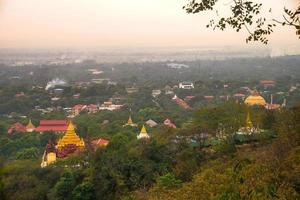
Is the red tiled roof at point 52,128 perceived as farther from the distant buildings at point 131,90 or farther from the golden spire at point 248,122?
the distant buildings at point 131,90

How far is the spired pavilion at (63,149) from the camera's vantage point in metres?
15.3

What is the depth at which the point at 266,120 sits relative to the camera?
14.7 meters

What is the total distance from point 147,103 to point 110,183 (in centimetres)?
2254

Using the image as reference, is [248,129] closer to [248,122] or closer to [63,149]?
[248,122]

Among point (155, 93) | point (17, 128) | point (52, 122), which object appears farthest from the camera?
point (155, 93)

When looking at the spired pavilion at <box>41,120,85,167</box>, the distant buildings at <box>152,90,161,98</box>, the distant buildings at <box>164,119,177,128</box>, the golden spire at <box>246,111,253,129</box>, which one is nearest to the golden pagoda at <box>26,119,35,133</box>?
the distant buildings at <box>164,119,177,128</box>

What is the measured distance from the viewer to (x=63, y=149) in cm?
1619

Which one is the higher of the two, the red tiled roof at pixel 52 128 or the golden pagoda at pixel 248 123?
the golden pagoda at pixel 248 123

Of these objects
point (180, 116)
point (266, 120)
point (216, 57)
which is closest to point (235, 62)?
point (216, 57)

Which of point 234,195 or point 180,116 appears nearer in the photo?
point 234,195

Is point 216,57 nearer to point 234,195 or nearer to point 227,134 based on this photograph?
point 227,134

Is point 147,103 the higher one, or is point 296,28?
point 296,28

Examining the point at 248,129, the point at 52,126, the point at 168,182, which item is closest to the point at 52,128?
the point at 52,126

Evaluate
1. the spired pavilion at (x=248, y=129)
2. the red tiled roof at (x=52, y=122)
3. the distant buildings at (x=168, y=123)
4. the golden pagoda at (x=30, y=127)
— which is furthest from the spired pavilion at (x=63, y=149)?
the red tiled roof at (x=52, y=122)
